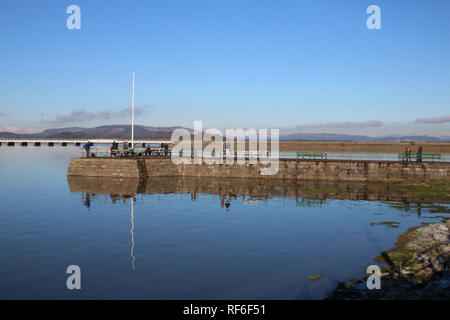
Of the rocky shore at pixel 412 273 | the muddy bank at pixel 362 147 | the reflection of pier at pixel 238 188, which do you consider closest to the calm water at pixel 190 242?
the rocky shore at pixel 412 273

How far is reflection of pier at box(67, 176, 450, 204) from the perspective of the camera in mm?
33219

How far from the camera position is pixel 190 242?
18.4 m

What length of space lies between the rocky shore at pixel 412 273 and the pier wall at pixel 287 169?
74.8 feet

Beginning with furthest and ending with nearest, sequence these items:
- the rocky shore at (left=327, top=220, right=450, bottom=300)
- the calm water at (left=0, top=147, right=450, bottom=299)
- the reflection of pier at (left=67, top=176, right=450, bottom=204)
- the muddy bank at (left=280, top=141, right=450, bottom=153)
A: 1. the muddy bank at (left=280, top=141, right=450, bottom=153)
2. the reflection of pier at (left=67, top=176, right=450, bottom=204)
3. the calm water at (left=0, top=147, right=450, bottom=299)
4. the rocky shore at (left=327, top=220, right=450, bottom=300)

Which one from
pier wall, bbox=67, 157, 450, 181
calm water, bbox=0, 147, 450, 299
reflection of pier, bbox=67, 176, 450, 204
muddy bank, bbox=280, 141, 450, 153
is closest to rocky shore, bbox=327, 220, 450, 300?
calm water, bbox=0, 147, 450, 299

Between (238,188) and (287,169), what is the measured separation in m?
8.26

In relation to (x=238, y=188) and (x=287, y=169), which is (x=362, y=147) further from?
(x=238, y=188)

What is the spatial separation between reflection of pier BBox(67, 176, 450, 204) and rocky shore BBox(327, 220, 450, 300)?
14591 mm

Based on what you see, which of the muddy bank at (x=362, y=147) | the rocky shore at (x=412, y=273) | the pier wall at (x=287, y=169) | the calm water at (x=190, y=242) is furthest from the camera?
the muddy bank at (x=362, y=147)

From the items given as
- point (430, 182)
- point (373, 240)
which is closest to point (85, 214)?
point (373, 240)

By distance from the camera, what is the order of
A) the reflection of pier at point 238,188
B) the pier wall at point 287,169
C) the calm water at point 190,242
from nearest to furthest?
1. the calm water at point 190,242
2. the reflection of pier at point 238,188
3. the pier wall at point 287,169

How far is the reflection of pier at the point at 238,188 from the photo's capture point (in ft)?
109

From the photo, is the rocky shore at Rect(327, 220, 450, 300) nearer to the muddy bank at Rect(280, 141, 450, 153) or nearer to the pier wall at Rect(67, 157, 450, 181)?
the pier wall at Rect(67, 157, 450, 181)

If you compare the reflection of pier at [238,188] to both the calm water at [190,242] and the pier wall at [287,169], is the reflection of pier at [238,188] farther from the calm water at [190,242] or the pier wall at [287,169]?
the calm water at [190,242]
